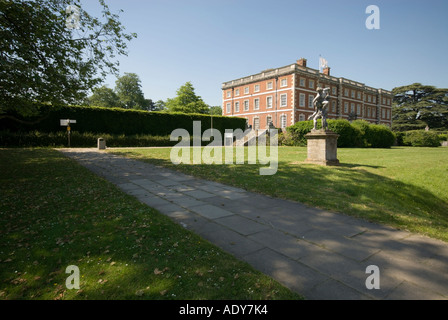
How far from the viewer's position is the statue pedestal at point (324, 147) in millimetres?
10445

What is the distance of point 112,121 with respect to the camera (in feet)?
75.9

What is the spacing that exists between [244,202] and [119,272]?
3417mm

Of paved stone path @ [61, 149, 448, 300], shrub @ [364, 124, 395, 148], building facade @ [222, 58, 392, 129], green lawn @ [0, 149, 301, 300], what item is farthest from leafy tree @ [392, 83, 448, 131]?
green lawn @ [0, 149, 301, 300]

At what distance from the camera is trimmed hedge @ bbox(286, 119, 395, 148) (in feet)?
77.0

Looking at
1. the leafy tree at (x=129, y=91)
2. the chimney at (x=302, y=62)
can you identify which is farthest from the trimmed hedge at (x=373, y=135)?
the leafy tree at (x=129, y=91)

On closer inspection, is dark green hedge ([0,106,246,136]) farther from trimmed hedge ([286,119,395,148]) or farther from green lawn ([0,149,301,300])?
green lawn ([0,149,301,300])

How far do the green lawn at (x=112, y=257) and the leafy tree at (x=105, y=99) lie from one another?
198 ft

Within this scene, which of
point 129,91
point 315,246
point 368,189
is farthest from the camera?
point 129,91

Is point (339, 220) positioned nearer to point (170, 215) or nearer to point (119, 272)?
point (170, 215)

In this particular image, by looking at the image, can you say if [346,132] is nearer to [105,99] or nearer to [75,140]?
[75,140]

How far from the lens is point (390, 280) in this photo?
2.53 m

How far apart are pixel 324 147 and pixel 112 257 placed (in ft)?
32.2

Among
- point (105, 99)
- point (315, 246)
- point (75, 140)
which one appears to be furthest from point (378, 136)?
point (105, 99)

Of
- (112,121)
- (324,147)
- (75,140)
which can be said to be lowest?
(324,147)
